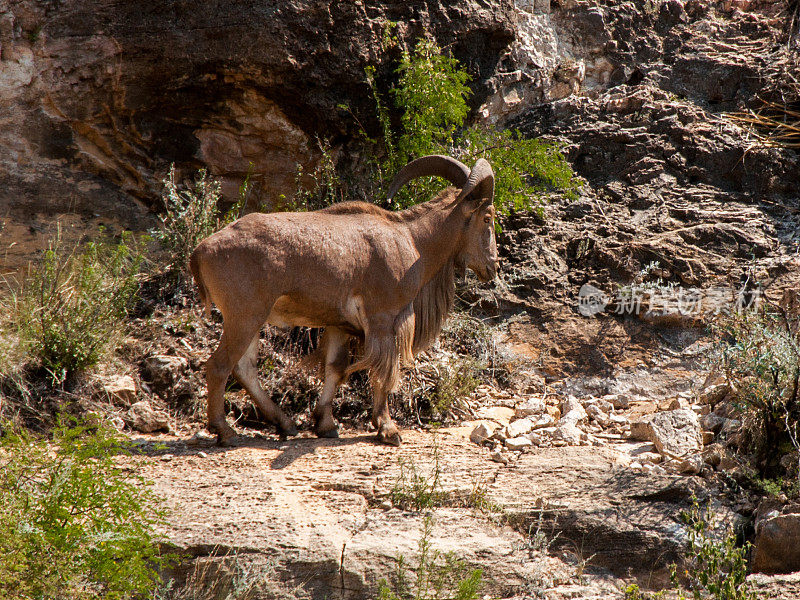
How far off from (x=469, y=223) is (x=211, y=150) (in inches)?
124

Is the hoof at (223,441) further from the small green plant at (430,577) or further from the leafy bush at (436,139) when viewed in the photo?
the leafy bush at (436,139)

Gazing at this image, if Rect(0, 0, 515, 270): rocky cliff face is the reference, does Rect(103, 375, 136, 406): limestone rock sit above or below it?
below

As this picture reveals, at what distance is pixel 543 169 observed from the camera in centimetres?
823

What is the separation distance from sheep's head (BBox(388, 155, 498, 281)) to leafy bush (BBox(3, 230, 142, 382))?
277 centimetres

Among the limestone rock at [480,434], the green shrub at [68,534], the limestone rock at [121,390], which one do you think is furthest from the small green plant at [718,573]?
the limestone rock at [121,390]

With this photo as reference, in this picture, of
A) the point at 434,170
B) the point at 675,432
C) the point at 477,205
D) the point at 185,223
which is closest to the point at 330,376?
the point at 477,205

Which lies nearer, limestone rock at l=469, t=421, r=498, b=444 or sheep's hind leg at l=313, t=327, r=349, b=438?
limestone rock at l=469, t=421, r=498, b=444

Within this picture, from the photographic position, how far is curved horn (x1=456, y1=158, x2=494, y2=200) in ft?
22.3

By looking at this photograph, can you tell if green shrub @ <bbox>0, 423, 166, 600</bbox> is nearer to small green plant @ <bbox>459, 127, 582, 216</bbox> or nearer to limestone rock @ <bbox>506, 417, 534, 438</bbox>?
limestone rock @ <bbox>506, 417, 534, 438</bbox>

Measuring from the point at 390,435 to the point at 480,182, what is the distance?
237 cm

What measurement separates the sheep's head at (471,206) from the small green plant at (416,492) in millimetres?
2381

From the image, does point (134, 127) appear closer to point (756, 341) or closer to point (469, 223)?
point (469, 223)

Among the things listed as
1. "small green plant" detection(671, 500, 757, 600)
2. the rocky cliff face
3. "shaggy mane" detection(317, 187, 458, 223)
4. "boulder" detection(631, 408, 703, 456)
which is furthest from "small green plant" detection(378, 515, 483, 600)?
the rocky cliff face

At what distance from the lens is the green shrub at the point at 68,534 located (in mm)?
3791
